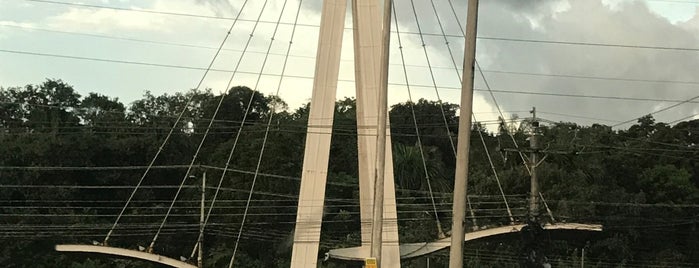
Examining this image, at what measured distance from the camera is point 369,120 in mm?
30188

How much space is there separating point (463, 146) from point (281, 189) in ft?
183

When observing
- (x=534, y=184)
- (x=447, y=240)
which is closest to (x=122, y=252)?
(x=447, y=240)

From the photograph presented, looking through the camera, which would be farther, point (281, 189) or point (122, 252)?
point (281, 189)

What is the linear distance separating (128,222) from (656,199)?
39937 mm

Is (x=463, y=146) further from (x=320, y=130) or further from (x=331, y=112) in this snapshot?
(x=331, y=112)

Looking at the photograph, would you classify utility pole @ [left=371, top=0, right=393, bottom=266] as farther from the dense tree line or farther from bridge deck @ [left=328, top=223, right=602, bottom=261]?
the dense tree line

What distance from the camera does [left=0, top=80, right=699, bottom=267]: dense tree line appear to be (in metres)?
65.6

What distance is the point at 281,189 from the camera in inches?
2773

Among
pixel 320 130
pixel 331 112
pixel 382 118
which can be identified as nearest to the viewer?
pixel 382 118

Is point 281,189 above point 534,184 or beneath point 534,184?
above

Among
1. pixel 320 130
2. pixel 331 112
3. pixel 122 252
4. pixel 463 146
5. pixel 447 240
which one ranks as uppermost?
pixel 331 112

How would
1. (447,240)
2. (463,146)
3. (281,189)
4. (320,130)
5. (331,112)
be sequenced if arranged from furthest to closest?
1. (281,189)
2. (447,240)
3. (331,112)
4. (320,130)
5. (463,146)

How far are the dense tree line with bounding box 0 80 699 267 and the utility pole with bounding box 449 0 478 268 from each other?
147 feet

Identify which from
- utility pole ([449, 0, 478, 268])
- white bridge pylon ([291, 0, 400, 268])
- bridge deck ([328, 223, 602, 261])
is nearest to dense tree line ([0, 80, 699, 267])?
bridge deck ([328, 223, 602, 261])
